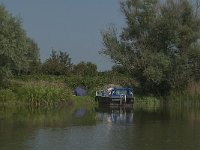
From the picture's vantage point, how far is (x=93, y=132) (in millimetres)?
31703

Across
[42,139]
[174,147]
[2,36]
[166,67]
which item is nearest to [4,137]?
[42,139]

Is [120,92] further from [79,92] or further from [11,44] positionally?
[11,44]

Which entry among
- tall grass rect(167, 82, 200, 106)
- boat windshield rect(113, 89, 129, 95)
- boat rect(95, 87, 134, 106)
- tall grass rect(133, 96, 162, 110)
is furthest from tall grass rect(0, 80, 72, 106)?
tall grass rect(167, 82, 200, 106)

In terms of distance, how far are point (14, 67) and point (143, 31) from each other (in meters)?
16.9

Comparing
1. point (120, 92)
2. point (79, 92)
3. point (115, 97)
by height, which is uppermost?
point (79, 92)

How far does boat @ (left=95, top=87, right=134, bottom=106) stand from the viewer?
56.5 m

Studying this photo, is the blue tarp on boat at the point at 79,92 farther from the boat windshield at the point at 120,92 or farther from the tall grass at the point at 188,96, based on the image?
the tall grass at the point at 188,96

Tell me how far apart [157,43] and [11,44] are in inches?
711

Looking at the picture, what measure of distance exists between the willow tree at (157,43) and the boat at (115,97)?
4414mm

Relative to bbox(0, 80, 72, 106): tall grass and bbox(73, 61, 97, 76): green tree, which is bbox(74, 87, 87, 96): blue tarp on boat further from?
bbox(73, 61, 97, 76): green tree

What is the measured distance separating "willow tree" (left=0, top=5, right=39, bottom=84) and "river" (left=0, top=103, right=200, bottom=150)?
8277 millimetres

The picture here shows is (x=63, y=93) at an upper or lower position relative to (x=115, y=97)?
upper

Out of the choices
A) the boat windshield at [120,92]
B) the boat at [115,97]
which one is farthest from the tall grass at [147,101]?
the boat at [115,97]

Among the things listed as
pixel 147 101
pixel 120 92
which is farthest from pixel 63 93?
pixel 147 101
